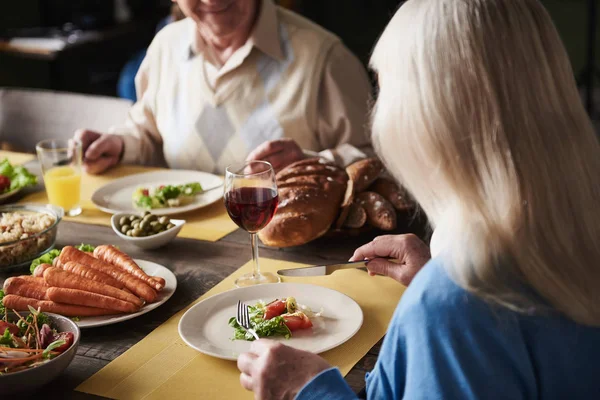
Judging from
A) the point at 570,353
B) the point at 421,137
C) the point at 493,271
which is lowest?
the point at 570,353

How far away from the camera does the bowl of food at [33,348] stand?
1.17 metres

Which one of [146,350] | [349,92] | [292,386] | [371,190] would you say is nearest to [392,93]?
[292,386]

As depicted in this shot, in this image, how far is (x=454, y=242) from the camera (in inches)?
38.9

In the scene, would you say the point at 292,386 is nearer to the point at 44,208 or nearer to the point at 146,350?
the point at 146,350

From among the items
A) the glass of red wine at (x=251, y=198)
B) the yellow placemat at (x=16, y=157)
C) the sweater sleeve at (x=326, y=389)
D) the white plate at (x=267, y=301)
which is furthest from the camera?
the yellow placemat at (x=16, y=157)

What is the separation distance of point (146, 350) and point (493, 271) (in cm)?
65

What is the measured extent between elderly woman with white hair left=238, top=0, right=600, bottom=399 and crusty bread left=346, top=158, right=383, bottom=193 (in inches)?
32.6

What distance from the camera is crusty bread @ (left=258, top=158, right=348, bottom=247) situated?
1.72m

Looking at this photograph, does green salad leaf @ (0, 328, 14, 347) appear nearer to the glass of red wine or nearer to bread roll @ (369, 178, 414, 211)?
the glass of red wine

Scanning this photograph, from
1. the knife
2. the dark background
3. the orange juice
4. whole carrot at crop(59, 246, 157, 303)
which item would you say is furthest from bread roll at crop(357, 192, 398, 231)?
the dark background

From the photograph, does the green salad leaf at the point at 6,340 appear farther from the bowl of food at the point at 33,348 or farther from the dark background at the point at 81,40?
the dark background at the point at 81,40

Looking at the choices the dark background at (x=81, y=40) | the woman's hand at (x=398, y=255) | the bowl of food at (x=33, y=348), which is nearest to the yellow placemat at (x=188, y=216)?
the woman's hand at (x=398, y=255)

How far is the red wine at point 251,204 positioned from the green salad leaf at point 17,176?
932 mm

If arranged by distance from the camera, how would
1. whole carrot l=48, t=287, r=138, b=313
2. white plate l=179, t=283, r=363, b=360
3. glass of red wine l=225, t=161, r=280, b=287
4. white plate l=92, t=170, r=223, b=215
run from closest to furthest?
white plate l=179, t=283, r=363, b=360 < whole carrot l=48, t=287, r=138, b=313 < glass of red wine l=225, t=161, r=280, b=287 < white plate l=92, t=170, r=223, b=215
